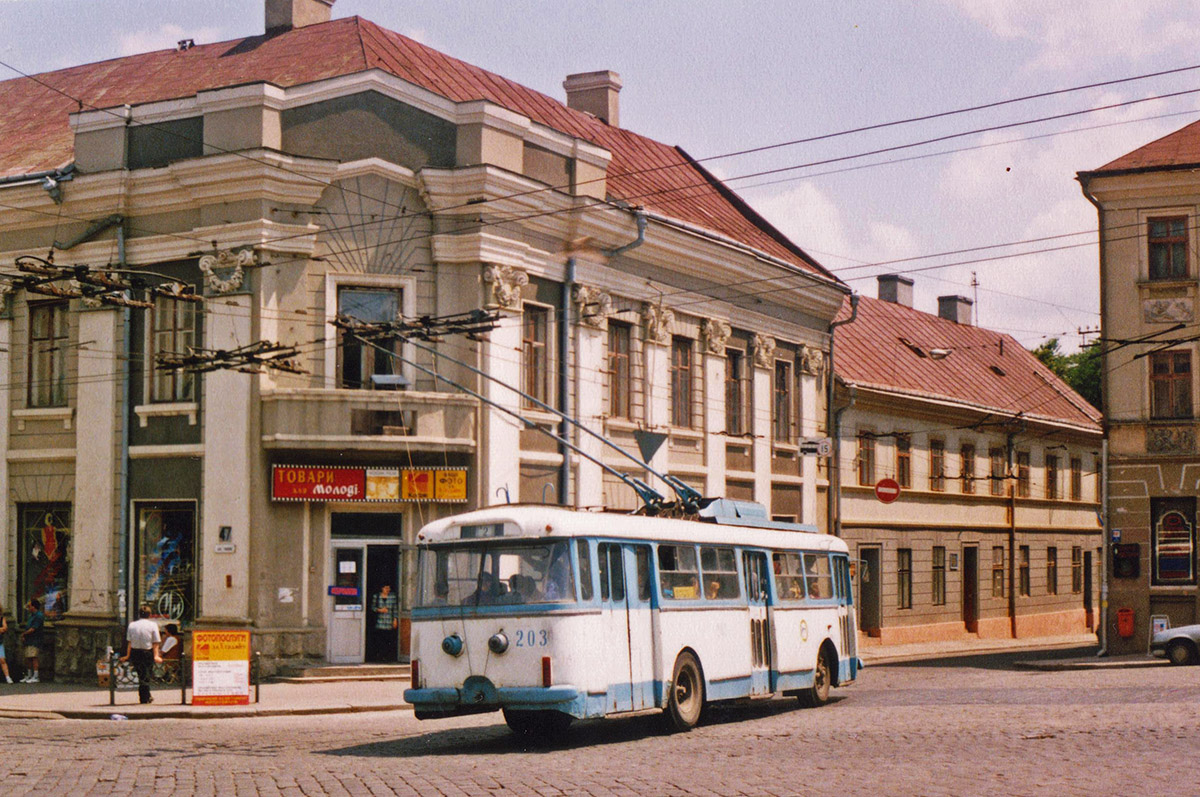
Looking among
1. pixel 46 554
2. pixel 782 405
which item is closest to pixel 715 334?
pixel 782 405

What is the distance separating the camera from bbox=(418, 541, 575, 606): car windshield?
54.9 feet

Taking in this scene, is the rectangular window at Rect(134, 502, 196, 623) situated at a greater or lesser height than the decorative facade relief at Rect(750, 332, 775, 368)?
lesser

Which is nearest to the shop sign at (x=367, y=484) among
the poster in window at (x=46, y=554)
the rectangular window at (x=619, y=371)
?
the rectangular window at (x=619, y=371)

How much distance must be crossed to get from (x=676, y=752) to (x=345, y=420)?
1239cm

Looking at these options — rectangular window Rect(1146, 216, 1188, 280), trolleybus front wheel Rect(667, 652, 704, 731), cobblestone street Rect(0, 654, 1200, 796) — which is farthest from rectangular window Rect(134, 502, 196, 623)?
rectangular window Rect(1146, 216, 1188, 280)

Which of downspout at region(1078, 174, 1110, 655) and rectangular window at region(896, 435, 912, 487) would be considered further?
rectangular window at region(896, 435, 912, 487)

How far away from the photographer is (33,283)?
19312 mm

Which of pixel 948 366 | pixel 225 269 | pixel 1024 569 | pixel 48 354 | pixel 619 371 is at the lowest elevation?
pixel 1024 569

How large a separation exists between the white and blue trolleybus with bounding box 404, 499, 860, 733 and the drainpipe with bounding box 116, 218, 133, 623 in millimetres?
12257

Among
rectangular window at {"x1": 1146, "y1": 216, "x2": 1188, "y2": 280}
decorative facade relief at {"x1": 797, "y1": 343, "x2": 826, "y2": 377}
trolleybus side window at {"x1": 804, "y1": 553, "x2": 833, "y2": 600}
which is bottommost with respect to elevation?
trolleybus side window at {"x1": 804, "y1": 553, "x2": 833, "y2": 600}

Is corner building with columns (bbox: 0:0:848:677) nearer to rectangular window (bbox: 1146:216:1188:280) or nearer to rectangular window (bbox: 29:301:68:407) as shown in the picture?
rectangular window (bbox: 29:301:68:407)

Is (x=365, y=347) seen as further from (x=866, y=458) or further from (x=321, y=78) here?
(x=866, y=458)

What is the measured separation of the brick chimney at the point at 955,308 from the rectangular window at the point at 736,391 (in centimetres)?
2451

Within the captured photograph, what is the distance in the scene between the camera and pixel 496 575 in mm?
16969
